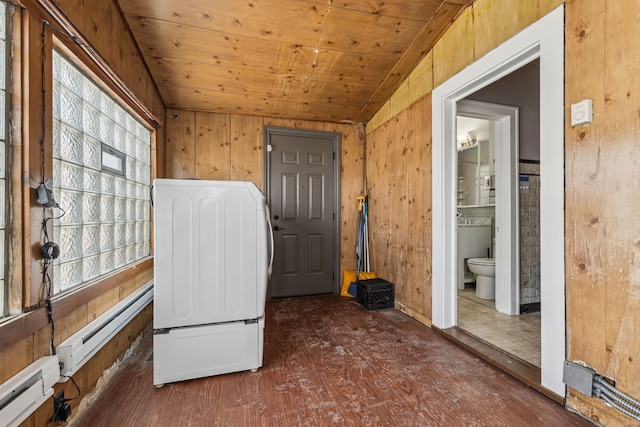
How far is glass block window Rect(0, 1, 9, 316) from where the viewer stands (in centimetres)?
111

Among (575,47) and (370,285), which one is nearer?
(575,47)

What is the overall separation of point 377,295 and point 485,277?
1.36 metres

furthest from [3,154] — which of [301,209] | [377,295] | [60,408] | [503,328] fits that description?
[503,328]

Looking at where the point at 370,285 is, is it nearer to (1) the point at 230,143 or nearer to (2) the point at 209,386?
(2) the point at 209,386

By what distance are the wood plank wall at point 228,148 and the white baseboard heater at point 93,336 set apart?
174 centimetres

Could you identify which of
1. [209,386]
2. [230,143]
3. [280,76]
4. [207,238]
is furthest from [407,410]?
[230,143]

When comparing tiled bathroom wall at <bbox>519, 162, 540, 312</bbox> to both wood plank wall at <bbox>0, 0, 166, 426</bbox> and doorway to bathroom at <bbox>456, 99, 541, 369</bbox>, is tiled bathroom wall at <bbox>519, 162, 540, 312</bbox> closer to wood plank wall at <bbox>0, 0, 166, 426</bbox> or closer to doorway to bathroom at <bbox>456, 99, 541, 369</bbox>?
doorway to bathroom at <bbox>456, 99, 541, 369</bbox>

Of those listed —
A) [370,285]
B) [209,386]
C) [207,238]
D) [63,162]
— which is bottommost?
[209,386]

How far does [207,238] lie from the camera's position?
71.8 inches

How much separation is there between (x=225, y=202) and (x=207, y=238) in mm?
252

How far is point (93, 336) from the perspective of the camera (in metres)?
1.54

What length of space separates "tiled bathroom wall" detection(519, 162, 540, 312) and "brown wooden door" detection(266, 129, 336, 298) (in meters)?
2.13

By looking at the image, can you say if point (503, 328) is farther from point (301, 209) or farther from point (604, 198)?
point (301, 209)

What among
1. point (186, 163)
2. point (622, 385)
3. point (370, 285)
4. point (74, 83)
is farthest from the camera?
point (186, 163)
